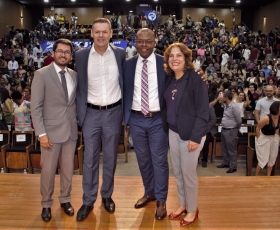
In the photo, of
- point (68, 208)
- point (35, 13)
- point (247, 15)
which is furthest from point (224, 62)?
point (35, 13)

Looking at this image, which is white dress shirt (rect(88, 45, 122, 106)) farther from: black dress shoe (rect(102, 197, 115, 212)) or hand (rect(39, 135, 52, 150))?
black dress shoe (rect(102, 197, 115, 212))

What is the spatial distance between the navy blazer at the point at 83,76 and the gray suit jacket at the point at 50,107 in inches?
3.3

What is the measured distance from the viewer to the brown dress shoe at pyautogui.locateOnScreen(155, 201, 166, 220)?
279cm

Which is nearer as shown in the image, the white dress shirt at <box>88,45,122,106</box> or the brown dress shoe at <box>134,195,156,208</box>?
the white dress shirt at <box>88,45,122,106</box>

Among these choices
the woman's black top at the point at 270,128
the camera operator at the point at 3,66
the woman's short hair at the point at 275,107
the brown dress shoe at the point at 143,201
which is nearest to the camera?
the brown dress shoe at the point at 143,201

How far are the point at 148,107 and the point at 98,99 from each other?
423 mm

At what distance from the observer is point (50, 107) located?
267cm

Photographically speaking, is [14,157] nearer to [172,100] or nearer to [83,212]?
[83,212]

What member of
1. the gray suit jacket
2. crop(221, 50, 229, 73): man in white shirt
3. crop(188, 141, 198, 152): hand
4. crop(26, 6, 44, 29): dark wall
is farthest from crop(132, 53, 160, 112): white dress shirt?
crop(26, 6, 44, 29): dark wall

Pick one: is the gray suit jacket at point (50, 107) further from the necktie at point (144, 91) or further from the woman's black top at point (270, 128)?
the woman's black top at point (270, 128)

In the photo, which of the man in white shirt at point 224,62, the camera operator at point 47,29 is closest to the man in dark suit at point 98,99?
the man in white shirt at point 224,62

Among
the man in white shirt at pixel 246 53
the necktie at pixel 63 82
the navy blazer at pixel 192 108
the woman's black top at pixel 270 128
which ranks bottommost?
the woman's black top at pixel 270 128

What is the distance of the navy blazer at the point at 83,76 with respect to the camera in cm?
273

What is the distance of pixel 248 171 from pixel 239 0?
19.6 meters
